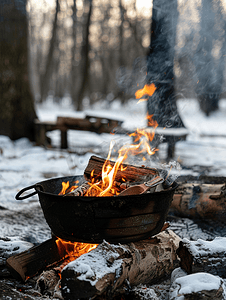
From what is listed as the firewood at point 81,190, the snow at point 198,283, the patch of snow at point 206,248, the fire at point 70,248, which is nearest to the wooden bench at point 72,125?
the firewood at point 81,190

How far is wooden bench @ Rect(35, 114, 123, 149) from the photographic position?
7125 mm

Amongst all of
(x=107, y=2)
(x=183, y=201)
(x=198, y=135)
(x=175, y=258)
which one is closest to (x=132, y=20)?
(x=107, y=2)

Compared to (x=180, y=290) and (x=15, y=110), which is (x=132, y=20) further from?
(x=180, y=290)

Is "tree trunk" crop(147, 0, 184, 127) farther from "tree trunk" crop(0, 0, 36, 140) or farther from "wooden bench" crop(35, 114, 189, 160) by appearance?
"tree trunk" crop(0, 0, 36, 140)

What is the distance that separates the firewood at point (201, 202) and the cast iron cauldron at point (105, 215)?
50.9 inches

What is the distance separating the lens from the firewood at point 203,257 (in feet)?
6.83

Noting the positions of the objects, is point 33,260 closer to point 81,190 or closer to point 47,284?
point 47,284

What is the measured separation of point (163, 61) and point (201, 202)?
3.93m

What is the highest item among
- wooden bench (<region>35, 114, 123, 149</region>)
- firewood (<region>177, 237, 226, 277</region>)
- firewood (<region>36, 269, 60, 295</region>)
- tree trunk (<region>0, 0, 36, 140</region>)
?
tree trunk (<region>0, 0, 36, 140</region>)

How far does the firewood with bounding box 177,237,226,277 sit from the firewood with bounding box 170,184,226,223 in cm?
110

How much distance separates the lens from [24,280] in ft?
7.27

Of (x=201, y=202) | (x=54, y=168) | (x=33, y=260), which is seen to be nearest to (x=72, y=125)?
(x=54, y=168)

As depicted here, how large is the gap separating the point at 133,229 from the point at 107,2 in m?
18.6

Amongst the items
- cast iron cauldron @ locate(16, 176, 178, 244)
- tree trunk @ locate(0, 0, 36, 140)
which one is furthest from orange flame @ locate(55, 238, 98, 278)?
tree trunk @ locate(0, 0, 36, 140)
